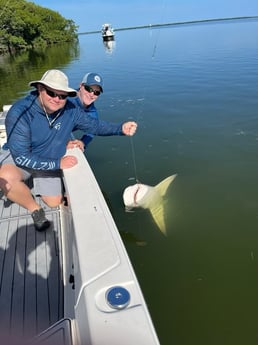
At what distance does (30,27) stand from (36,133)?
225ft

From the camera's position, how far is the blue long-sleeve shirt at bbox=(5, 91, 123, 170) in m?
3.38

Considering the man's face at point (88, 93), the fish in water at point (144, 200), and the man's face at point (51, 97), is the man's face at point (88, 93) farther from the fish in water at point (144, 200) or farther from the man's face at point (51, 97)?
the fish in water at point (144, 200)

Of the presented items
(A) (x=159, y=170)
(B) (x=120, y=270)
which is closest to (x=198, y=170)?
(A) (x=159, y=170)

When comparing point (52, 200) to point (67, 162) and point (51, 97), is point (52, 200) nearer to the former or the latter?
point (67, 162)

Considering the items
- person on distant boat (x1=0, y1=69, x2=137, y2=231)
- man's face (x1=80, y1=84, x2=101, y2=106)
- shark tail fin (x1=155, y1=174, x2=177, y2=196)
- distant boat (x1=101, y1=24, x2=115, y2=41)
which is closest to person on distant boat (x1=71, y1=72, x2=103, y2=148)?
man's face (x1=80, y1=84, x2=101, y2=106)

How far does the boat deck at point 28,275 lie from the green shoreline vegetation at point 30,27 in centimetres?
4806

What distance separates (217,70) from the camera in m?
17.5

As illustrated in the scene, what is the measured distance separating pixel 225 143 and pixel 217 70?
36.7 ft

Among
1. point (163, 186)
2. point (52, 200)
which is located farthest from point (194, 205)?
point (52, 200)

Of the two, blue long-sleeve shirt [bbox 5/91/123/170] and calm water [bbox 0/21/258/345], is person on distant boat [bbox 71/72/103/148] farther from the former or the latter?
calm water [bbox 0/21/258/345]

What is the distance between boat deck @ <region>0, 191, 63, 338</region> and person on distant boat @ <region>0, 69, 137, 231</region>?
19cm

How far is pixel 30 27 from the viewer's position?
206 feet

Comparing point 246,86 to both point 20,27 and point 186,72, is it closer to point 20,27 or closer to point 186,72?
point 186,72

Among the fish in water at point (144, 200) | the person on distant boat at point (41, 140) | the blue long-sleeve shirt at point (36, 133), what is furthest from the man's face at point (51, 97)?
the fish in water at point (144, 200)
